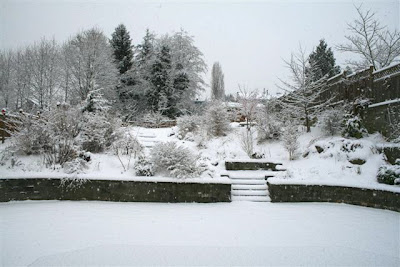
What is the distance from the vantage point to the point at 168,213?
5332 mm

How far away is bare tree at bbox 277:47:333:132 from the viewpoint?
34.1 feet

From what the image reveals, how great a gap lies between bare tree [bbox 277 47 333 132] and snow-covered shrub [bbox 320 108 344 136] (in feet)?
3.45

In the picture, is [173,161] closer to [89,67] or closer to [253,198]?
[253,198]

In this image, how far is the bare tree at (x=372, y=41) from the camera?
14.0 metres

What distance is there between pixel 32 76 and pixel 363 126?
23597mm

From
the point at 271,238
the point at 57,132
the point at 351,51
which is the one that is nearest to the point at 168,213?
the point at 271,238

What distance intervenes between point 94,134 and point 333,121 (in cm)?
953

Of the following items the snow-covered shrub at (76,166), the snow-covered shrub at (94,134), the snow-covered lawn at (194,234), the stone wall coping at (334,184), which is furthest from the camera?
the snow-covered shrub at (94,134)

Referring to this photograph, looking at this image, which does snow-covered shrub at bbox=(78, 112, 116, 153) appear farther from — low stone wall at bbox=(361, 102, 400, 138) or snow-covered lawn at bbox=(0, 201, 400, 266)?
low stone wall at bbox=(361, 102, 400, 138)

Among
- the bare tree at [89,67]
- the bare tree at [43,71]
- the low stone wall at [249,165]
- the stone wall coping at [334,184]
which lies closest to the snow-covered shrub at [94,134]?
the low stone wall at [249,165]

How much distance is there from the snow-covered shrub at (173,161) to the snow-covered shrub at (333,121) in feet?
19.7

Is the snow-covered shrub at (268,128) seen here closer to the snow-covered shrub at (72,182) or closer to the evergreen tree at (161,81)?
the snow-covered shrub at (72,182)

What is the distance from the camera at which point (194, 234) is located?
4.21 m

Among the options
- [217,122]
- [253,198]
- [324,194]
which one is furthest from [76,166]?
[324,194]
